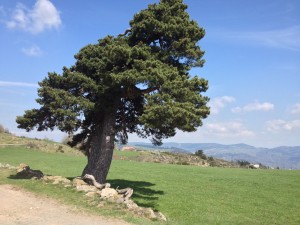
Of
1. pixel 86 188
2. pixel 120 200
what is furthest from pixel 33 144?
pixel 120 200

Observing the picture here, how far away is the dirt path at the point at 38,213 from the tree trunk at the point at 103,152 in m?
4.33

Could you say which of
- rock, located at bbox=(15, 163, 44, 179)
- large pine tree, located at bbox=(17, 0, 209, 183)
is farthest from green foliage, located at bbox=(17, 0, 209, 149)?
rock, located at bbox=(15, 163, 44, 179)

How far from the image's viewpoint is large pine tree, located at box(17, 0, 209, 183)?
54.9 feet

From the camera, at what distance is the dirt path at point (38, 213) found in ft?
37.3

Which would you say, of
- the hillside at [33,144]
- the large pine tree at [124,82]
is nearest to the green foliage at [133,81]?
the large pine tree at [124,82]

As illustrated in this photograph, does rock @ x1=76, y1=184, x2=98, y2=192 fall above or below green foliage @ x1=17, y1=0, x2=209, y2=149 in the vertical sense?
below

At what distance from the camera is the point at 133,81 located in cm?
1625

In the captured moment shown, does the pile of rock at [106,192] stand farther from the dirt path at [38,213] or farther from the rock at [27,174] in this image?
the dirt path at [38,213]

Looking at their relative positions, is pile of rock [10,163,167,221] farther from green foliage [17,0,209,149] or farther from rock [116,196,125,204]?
green foliage [17,0,209,149]

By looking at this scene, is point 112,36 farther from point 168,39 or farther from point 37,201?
point 37,201

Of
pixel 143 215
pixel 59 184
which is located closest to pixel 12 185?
pixel 59 184

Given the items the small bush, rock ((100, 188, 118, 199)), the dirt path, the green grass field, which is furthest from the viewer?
the small bush

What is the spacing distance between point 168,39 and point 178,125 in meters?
5.83

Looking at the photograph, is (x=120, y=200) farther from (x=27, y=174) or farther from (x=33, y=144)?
(x=33, y=144)
